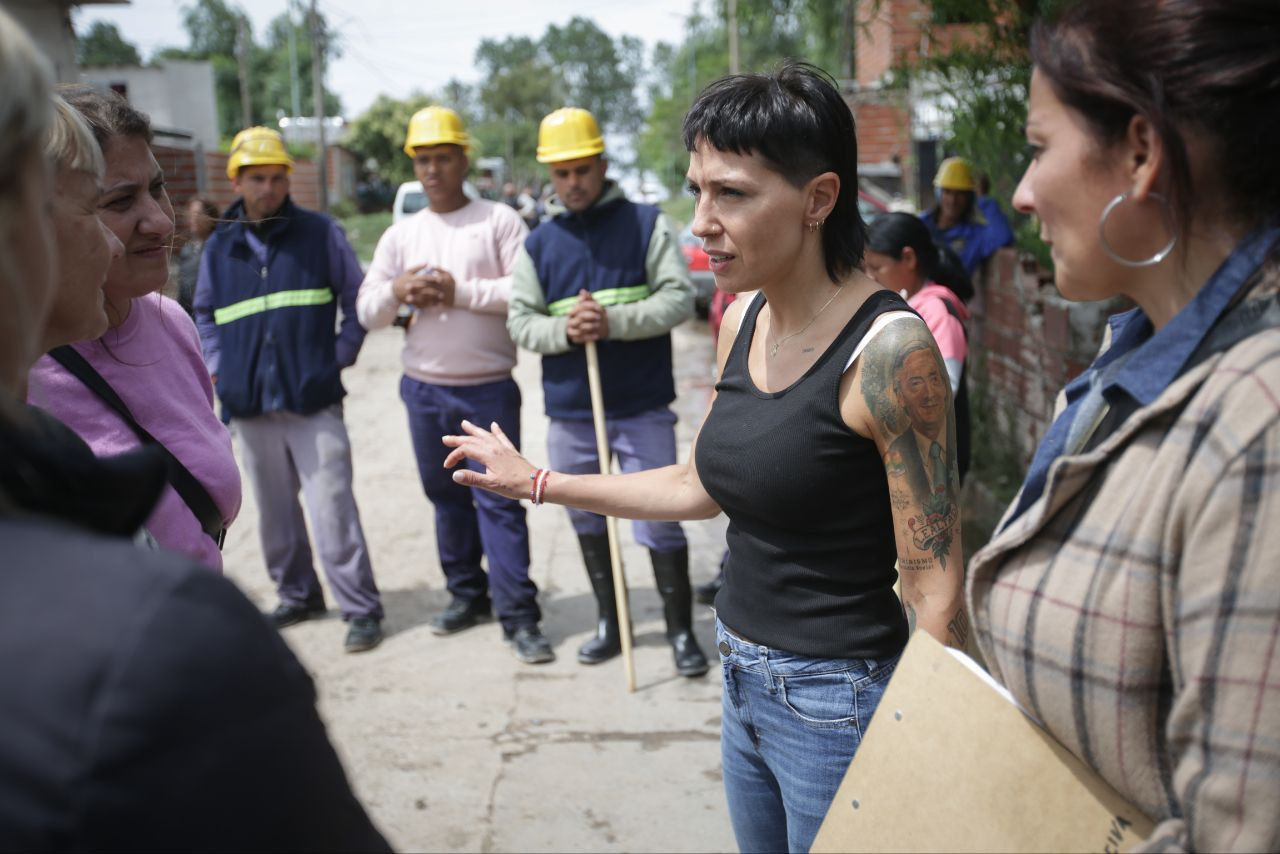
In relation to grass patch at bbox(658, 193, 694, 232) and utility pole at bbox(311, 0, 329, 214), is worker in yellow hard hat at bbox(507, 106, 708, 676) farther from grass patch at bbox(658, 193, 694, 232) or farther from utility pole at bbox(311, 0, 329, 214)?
grass patch at bbox(658, 193, 694, 232)

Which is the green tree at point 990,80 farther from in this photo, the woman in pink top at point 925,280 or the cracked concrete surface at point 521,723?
the cracked concrete surface at point 521,723

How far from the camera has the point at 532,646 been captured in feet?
16.3

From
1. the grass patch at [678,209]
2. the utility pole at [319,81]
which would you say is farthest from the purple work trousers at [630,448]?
the grass patch at [678,209]

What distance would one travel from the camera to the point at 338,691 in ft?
15.5

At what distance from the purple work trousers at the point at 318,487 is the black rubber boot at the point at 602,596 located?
1046mm

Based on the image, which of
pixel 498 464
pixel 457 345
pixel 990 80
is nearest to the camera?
pixel 498 464

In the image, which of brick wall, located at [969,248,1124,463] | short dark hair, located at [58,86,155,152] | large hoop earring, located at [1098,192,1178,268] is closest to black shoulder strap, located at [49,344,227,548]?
short dark hair, located at [58,86,155,152]

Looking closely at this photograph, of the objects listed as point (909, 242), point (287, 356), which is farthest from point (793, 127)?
point (287, 356)

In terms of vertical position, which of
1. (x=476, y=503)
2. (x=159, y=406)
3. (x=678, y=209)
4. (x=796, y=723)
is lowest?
(x=678, y=209)

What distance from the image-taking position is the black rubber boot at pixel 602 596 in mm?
4973

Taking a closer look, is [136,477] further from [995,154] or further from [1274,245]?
[995,154]

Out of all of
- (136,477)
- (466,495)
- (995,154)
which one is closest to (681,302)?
(466,495)

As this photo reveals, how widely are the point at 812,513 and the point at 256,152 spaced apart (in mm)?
4034

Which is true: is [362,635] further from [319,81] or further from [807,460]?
[319,81]
